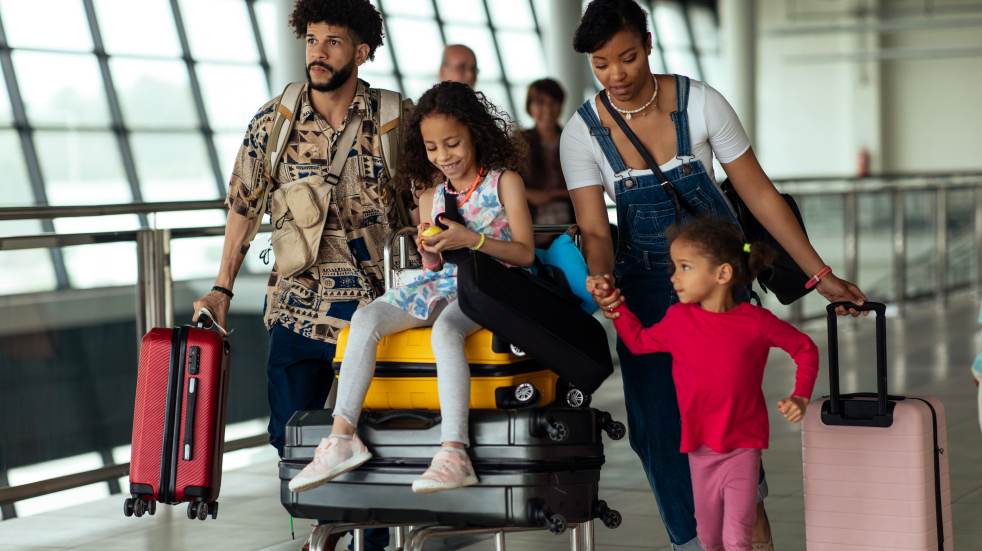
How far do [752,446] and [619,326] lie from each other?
0.42 m

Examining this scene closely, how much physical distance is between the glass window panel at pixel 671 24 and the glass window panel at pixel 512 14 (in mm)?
4676

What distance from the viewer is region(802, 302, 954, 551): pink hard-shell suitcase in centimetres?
315

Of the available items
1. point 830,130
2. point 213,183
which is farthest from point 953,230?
point 830,130

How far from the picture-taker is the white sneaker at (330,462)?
3.07m

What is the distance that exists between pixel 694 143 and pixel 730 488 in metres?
0.87

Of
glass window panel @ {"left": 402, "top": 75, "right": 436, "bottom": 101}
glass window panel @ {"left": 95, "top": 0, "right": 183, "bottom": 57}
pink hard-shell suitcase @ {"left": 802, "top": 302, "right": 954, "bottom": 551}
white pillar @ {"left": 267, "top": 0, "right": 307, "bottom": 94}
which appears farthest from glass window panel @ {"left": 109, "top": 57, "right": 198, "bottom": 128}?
pink hard-shell suitcase @ {"left": 802, "top": 302, "right": 954, "bottom": 551}

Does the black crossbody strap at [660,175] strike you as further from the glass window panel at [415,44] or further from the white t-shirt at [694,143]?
the glass window panel at [415,44]

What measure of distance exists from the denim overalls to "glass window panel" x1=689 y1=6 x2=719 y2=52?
2452cm

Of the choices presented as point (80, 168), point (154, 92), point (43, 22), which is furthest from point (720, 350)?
point (154, 92)

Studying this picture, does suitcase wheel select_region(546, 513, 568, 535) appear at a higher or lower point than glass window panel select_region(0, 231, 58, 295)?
lower

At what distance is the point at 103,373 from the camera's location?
586 cm

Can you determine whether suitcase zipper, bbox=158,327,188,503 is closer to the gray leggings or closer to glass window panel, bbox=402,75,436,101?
the gray leggings

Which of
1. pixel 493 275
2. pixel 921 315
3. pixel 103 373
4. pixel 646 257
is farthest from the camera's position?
pixel 921 315

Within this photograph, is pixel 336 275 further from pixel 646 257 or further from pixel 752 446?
pixel 752 446
